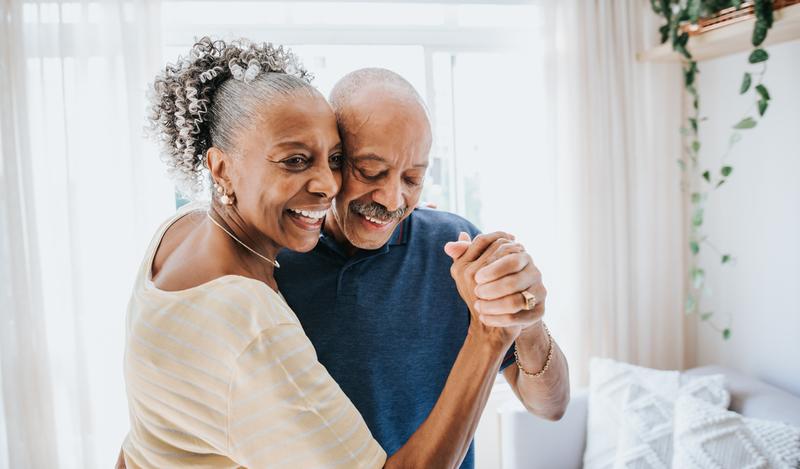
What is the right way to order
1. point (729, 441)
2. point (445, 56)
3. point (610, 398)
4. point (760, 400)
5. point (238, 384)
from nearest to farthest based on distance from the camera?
point (238, 384) → point (729, 441) → point (760, 400) → point (610, 398) → point (445, 56)

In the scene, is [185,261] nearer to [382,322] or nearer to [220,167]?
[220,167]

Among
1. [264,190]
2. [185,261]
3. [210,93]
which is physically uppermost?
[210,93]

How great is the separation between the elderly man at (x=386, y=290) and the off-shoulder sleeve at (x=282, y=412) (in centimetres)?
46

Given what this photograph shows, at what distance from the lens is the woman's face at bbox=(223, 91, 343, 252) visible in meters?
0.88

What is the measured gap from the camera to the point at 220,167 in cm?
93

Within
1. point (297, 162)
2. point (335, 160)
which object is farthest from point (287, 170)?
point (335, 160)

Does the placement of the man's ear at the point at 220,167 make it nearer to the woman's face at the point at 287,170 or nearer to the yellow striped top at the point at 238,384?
the woman's face at the point at 287,170

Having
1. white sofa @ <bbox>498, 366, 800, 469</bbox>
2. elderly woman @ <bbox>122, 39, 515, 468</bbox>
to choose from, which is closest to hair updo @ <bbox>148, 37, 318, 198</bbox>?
elderly woman @ <bbox>122, 39, 515, 468</bbox>

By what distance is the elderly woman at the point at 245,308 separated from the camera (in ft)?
2.43

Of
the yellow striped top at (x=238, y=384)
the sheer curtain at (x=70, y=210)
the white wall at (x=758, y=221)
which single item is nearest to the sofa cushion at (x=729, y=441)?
the white wall at (x=758, y=221)

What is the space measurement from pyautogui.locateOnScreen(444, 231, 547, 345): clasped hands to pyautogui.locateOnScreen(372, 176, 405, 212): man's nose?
0.75ft

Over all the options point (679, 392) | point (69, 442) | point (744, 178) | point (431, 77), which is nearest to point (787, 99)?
point (744, 178)

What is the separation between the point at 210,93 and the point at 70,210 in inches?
79.3

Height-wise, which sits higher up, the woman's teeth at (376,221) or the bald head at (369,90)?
the bald head at (369,90)
